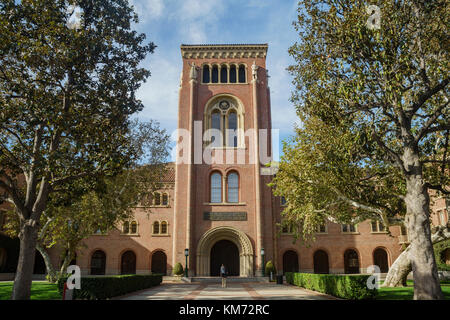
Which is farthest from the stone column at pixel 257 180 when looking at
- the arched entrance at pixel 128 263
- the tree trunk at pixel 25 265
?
the tree trunk at pixel 25 265

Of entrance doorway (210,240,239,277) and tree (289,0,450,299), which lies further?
entrance doorway (210,240,239,277)

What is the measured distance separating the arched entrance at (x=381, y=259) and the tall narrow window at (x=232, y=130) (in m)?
19.1

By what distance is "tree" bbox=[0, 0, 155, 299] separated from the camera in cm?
1253

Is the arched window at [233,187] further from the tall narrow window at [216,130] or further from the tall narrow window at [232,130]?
the tall narrow window at [216,130]

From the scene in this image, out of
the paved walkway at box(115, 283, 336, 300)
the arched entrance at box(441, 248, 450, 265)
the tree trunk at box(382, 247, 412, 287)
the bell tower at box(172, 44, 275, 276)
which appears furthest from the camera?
the arched entrance at box(441, 248, 450, 265)

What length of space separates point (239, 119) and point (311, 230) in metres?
17.6

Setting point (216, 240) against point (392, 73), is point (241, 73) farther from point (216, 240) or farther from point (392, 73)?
point (392, 73)

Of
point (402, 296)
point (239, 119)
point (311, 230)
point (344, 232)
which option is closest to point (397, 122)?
point (402, 296)

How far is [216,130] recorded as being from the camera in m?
35.2

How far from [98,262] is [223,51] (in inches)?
1025

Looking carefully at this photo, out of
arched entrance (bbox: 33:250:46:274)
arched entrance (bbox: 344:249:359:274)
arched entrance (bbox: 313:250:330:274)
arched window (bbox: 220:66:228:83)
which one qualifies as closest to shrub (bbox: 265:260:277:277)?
arched entrance (bbox: 313:250:330:274)

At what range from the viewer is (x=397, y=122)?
13516 mm

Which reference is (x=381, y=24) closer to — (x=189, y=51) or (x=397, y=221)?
(x=397, y=221)

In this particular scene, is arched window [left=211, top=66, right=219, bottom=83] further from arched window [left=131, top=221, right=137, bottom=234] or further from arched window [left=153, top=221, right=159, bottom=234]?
arched window [left=131, top=221, right=137, bottom=234]
